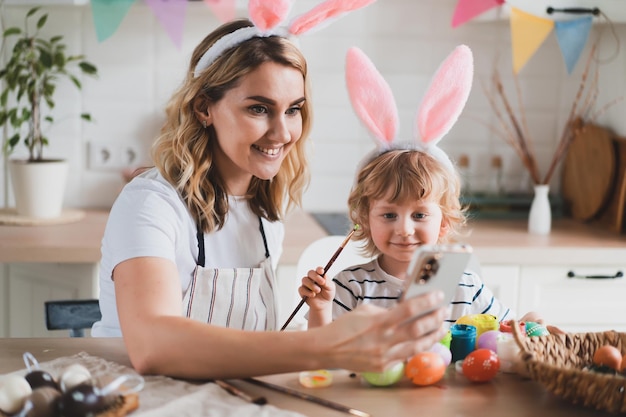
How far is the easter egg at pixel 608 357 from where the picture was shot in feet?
4.70

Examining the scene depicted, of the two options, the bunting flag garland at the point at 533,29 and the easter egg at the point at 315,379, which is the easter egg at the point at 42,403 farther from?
the bunting flag garland at the point at 533,29

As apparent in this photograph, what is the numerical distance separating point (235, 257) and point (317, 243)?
38cm

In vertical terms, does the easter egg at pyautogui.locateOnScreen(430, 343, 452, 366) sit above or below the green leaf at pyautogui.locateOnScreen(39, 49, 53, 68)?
below

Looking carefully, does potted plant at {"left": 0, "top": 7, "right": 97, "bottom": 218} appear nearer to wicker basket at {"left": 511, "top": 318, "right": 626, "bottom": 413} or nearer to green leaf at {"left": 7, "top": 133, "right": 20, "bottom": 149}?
green leaf at {"left": 7, "top": 133, "right": 20, "bottom": 149}

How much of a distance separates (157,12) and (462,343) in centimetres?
191

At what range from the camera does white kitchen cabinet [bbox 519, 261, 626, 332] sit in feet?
9.20

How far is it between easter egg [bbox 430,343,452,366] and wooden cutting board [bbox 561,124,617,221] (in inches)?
71.1

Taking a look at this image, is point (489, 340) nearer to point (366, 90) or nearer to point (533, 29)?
point (366, 90)

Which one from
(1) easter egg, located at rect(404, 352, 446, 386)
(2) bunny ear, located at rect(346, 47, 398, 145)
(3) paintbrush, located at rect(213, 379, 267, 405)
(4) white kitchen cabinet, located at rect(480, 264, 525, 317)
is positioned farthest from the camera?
(4) white kitchen cabinet, located at rect(480, 264, 525, 317)

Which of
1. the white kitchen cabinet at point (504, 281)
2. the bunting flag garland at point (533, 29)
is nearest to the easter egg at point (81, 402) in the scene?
the white kitchen cabinet at point (504, 281)

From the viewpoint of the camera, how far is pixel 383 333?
130 centimetres

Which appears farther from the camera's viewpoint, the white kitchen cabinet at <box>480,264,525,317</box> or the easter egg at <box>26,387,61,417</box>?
the white kitchen cabinet at <box>480,264,525,317</box>

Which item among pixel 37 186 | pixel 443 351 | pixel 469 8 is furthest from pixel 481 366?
pixel 469 8

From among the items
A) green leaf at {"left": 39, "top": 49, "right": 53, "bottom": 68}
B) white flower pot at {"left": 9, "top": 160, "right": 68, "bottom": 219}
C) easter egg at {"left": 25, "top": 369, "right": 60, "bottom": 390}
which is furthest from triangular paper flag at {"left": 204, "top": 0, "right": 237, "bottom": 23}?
easter egg at {"left": 25, "top": 369, "right": 60, "bottom": 390}
